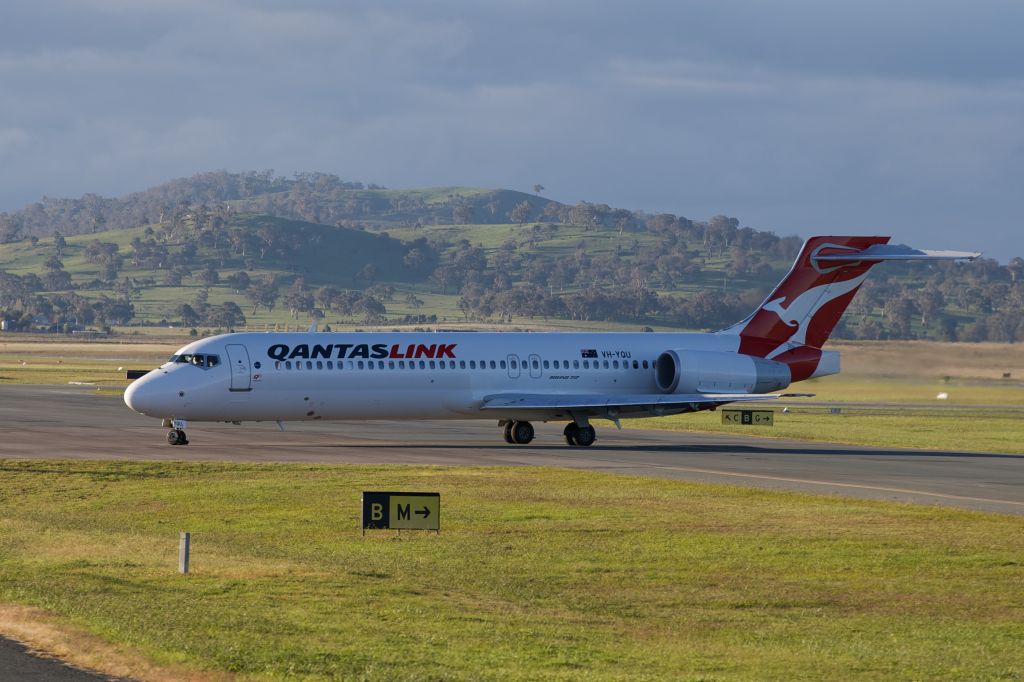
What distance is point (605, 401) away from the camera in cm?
5094

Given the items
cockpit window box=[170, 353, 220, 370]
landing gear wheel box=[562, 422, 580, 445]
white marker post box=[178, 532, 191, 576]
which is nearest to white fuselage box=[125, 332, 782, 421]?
cockpit window box=[170, 353, 220, 370]

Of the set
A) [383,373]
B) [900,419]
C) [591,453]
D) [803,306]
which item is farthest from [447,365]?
[900,419]

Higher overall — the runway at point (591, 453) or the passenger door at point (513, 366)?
the passenger door at point (513, 366)

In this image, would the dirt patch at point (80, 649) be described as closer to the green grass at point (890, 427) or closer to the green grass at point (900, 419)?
the green grass at point (900, 419)

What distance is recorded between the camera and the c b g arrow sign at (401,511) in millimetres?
26078

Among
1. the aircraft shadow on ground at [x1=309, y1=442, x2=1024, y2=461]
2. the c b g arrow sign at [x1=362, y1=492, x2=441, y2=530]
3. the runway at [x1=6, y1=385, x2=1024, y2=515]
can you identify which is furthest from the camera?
the aircraft shadow on ground at [x1=309, y1=442, x2=1024, y2=461]

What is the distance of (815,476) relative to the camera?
4041 centimetres

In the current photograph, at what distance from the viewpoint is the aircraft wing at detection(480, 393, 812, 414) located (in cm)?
5056

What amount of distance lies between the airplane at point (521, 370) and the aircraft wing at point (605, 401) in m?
0.05

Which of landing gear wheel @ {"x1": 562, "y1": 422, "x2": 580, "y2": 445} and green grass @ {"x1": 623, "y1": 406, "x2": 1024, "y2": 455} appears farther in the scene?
green grass @ {"x1": 623, "y1": 406, "x2": 1024, "y2": 455}

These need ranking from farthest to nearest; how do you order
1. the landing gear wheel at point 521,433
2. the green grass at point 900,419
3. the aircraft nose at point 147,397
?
the green grass at point 900,419
the landing gear wheel at point 521,433
the aircraft nose at point 147,397

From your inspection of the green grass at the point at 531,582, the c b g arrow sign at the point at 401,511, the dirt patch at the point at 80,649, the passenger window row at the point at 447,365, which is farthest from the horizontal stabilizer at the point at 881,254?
the dirt patch at the point at 80,649

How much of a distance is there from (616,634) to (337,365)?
102 feet

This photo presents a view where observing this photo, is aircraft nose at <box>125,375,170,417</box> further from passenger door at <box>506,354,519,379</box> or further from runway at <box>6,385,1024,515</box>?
passenger door at <box>506,354,519,379</box>
